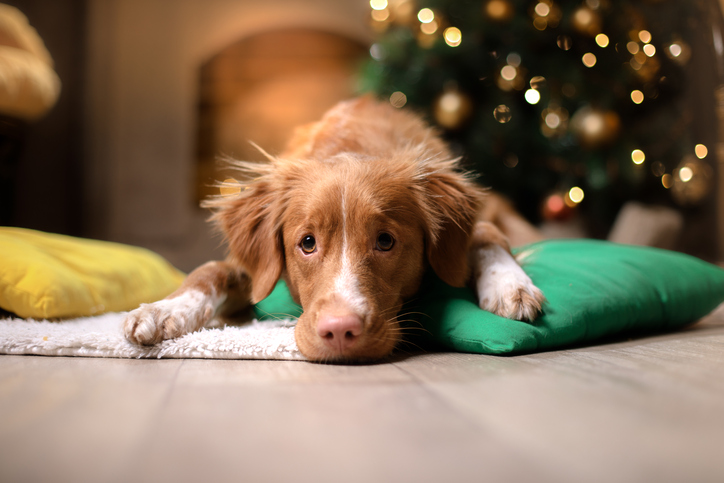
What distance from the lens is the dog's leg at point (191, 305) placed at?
161 centimetres

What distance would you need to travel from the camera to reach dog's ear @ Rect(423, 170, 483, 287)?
1.88m

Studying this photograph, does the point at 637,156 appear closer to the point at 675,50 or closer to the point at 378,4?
the point at 675,50

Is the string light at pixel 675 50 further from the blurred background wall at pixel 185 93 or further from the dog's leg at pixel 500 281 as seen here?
the blurred background wall at pixel 185 93

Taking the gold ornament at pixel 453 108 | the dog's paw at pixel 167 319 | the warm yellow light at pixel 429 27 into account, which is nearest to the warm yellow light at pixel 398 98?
the gold ornament at pixel 453 108

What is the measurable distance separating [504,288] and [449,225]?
34 centimetres

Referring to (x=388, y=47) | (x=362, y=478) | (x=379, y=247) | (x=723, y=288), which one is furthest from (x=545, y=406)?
(x=388, y=47)

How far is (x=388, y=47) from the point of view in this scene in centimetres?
436

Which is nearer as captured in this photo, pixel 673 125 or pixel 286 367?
pixel 286 367

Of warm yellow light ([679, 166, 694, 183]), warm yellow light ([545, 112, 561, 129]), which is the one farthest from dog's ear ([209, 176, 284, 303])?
warm yellow light ([679, 166, 694, 183])

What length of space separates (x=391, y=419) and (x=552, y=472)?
311 millimetres

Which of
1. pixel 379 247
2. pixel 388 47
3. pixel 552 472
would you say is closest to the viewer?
pixel 552 472

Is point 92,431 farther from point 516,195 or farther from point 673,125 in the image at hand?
point 673,125

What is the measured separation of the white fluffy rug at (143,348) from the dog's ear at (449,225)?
2.03 ft

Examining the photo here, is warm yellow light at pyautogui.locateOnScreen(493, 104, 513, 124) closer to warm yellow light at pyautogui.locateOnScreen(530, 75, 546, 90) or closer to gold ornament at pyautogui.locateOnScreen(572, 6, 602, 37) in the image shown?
warm yellow light at pyautogui.locateOnScreen(530, 75, 546, 90)
